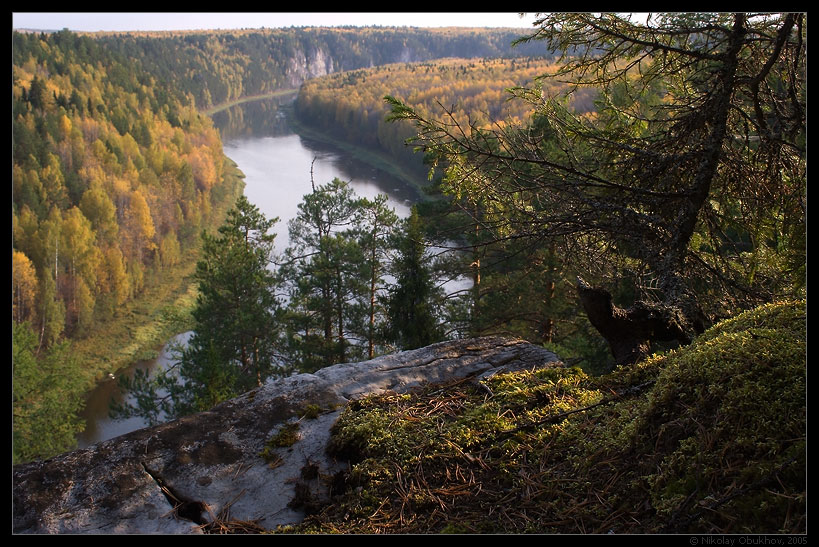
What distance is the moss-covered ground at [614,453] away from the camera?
2.48m

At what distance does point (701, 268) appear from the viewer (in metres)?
4.52

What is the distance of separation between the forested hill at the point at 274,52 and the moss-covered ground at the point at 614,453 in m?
107

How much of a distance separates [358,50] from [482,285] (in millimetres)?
152901

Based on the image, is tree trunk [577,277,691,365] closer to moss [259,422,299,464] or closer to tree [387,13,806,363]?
tree [387,13,806,363]

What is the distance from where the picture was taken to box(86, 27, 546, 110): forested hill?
111 metres

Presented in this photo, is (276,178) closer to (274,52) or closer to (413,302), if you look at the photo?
(413,302)

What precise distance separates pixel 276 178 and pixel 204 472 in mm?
54897

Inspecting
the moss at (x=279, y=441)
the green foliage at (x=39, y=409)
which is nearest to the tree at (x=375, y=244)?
the green foliage at (x=39, y=409)

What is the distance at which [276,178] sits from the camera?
5622 cm

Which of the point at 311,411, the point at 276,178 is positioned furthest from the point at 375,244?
the point at 276,178

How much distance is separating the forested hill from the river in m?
24.0

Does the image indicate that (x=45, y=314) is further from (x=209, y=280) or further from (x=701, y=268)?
(x=701, y=268)

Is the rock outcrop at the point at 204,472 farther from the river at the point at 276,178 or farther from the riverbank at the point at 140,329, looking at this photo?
the riverbank at the point at 140,329

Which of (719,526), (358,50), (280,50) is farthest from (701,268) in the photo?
(358,50)
